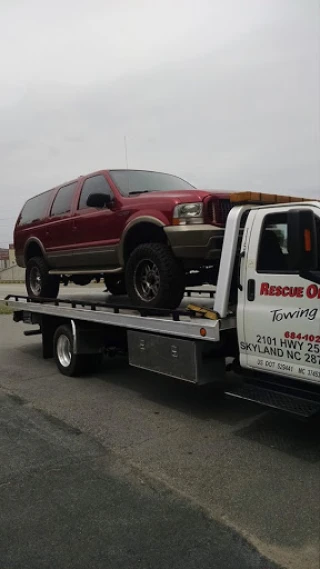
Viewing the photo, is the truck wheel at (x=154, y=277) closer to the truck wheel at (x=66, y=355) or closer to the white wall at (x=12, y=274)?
the truck wheel at (x=66, y=355)

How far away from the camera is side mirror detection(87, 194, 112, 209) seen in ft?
19.9

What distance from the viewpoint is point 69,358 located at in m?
7.14

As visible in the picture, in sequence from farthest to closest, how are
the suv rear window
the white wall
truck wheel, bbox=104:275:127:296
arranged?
the white wall, truck wheel, bbox=104:275:127:296, the suv rear window

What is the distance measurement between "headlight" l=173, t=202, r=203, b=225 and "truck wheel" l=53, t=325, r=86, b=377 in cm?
261

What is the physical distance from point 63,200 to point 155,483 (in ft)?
16.1

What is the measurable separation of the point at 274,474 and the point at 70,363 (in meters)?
3.85

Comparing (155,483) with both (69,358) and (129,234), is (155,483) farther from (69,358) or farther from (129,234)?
(69,358)

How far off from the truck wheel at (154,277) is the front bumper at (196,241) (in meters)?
0.19

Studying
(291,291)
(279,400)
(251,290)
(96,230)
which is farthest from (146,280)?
(279,400)

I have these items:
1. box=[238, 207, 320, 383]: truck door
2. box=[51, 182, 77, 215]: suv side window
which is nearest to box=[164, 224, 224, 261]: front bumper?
box=[238, 207, 320, 383]: truck door

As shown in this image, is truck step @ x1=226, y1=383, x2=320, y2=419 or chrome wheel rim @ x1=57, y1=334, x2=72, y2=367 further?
chrome wheel rim @ x1=57, y1=334, x2=72, y2=367

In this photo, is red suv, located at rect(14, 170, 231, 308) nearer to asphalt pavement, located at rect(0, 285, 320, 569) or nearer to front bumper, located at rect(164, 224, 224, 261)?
front bumper, located at rect(164, 224, 224, 261)

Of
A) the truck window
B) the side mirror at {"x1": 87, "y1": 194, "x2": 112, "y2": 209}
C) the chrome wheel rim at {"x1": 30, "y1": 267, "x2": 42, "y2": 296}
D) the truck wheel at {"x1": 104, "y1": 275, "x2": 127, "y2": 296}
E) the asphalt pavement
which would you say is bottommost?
the asphalt pavement

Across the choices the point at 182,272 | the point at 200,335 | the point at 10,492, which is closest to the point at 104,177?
the point at 182,272
